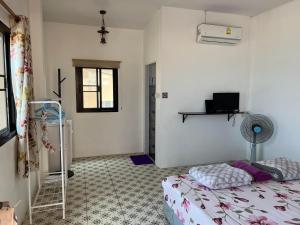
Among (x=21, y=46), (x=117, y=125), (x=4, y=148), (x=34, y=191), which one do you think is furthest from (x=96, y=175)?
(x=21, y=46)

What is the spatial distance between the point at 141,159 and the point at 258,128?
216 cm

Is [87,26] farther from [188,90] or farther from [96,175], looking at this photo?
[96,175]

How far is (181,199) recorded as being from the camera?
77.5 inches

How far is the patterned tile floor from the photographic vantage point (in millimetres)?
2420

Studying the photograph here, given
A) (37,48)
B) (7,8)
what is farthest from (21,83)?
(37,48)

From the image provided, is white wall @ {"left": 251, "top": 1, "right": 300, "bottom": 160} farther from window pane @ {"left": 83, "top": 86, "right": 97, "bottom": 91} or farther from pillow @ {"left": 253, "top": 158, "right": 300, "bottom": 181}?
window pane @ {"left": 83, "top": 86, "right": 97, "bottom": 91}

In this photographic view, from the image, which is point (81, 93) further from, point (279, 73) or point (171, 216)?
point (279, 73)

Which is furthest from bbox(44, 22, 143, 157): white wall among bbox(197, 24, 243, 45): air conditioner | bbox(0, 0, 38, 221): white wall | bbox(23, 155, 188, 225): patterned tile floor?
bbox(0, 0, 38, 221): white wall

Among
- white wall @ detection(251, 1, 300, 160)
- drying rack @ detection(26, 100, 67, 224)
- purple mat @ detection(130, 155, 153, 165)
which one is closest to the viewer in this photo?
drying rack @ detection(26, 100, 67, 224)

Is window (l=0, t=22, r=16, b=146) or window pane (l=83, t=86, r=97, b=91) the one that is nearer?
window (l=0, t=22, r=16, b=146)

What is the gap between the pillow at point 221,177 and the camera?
208 centimetres

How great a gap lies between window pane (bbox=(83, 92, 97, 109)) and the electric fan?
2.83 meters

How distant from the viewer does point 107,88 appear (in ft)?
15.5

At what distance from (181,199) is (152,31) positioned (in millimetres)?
3130
